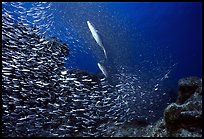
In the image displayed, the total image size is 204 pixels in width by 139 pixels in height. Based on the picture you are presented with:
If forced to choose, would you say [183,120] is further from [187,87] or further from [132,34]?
[132,34]

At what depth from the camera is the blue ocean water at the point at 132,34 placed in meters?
12.9

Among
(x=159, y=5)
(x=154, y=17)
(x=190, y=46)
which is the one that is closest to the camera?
(x=159, y=5)

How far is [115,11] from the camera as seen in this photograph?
23953 millimetres

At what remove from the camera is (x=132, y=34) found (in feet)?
103

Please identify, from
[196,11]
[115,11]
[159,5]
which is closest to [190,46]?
[196,11]

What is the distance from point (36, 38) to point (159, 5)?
75.3 feet

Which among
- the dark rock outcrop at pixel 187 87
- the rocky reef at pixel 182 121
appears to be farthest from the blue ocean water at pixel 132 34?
the rocky reef at pixel 182 121

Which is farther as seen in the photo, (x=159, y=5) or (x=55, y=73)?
(x=159, y=5)

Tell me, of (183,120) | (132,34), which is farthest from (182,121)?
(132,34)

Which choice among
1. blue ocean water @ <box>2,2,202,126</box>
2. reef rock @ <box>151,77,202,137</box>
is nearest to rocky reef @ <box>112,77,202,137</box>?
reef rock @ <box>151,77,202,137</box>

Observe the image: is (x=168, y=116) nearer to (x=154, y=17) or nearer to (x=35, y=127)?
(x=35, y=127)

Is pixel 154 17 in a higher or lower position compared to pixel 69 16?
higher

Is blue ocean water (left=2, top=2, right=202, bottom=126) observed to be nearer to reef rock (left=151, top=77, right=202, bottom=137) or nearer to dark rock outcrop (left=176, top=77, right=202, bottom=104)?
dark rock outcrop (left=176, top=77, right=202, bottom=104)

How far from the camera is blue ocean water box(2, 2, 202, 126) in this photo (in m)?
12.9
